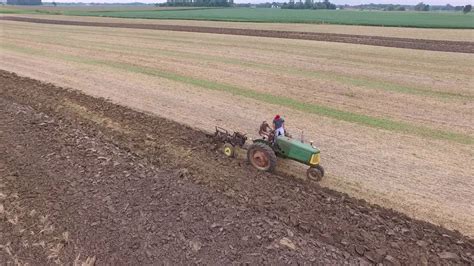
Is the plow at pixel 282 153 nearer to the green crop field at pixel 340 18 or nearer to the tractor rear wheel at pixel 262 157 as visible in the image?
the tractor rear wheel at pixel 262 157

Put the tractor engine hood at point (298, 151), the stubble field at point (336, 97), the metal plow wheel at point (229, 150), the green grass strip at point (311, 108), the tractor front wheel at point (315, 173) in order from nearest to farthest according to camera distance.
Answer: the tractor engine hood at point (298, 151) → the tractor front wheel at point (315, 173) → the stubble field at point (336, 97) → the metal plow wheel at point (229, 150) → the green grass strip at point (311, 108)

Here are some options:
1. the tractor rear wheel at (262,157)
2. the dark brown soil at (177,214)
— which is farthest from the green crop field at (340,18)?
the dark brown soil at (177,214)

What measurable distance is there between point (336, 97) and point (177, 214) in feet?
32.3

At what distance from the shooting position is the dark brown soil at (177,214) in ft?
19.6

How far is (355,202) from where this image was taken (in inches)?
292

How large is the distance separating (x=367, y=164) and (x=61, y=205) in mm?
6544

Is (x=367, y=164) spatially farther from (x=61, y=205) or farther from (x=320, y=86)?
(x=320, y=86)

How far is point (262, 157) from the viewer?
838 cm

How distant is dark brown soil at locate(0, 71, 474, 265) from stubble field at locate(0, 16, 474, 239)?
42.4 inches

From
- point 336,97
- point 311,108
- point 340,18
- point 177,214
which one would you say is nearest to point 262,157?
Result: point 177,214

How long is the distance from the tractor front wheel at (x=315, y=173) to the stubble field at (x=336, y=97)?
0.75ft

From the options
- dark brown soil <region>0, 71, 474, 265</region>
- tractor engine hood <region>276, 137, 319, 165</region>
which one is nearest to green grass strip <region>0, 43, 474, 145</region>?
tractor engine hood <region>276, 137, 319, 165</region>

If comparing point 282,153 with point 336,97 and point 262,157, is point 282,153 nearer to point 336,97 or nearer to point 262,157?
point 262,157

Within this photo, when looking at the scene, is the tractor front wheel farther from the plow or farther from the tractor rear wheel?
the tractor rear wheel
